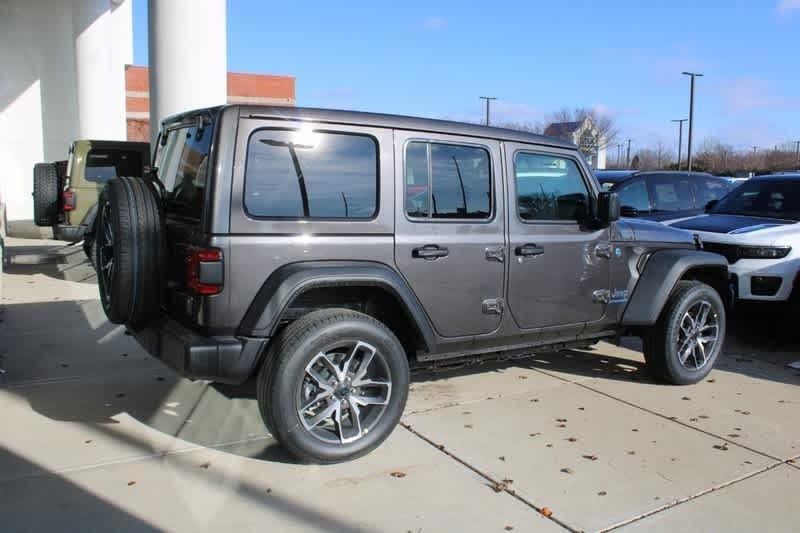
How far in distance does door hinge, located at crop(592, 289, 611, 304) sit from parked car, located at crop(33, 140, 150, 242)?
7332 millimetres

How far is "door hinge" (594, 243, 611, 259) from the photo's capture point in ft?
16.1

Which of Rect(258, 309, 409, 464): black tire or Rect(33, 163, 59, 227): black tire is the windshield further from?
Rect(33, 163, 59, 227): black tire

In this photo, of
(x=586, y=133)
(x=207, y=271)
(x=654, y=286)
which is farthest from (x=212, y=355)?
(x=586, y=133)

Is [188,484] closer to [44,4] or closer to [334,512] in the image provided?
[334,512]

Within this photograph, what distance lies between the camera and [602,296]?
4977mm

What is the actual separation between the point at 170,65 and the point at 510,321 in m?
5.48

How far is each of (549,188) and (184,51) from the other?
16.7ft

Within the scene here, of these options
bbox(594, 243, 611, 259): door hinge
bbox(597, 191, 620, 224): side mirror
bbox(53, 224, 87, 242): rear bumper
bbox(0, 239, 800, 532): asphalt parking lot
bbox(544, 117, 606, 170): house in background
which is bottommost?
bbox(0, 239, 800, 532): asphalt parking lot

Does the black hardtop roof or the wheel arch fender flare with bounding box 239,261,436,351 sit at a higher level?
the black hardtop roof

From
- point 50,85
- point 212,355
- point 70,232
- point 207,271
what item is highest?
point 50,85

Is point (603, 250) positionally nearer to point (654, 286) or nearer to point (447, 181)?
point (654, 286)

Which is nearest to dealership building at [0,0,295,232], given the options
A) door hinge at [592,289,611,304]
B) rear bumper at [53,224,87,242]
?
rear bumper at [53,224,87,242]

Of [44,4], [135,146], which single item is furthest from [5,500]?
[44,4]

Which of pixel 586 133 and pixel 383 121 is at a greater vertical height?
pixel 586 133
